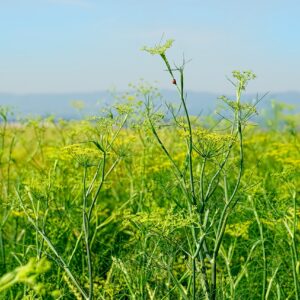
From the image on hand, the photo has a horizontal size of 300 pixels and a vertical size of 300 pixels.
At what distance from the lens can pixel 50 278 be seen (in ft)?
14.7

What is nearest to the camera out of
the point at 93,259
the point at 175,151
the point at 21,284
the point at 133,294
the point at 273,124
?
the point at 133,294

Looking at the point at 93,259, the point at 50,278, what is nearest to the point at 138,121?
the point at 50,278

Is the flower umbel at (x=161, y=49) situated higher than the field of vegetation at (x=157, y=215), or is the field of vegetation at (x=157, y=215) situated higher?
the flower umbel at (x=161, y=49)

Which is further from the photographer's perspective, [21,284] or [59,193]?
[59,193]

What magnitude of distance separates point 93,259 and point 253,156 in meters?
3.35

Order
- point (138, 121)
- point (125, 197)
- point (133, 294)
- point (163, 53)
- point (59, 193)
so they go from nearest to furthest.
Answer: point (163, 53), point (133, 294), point (138, 121), point (59, 193), point (125, 197)

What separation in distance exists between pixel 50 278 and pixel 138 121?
1362mm

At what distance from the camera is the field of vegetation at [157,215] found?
3.12m

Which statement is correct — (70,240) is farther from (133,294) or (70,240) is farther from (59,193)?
(133,294)

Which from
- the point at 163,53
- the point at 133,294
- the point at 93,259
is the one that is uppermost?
the point at 163,53

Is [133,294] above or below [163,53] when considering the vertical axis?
below

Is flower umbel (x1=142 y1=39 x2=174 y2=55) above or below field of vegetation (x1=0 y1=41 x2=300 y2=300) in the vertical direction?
above

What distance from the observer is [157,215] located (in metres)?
3.06

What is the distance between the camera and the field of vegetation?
312 centimetres
